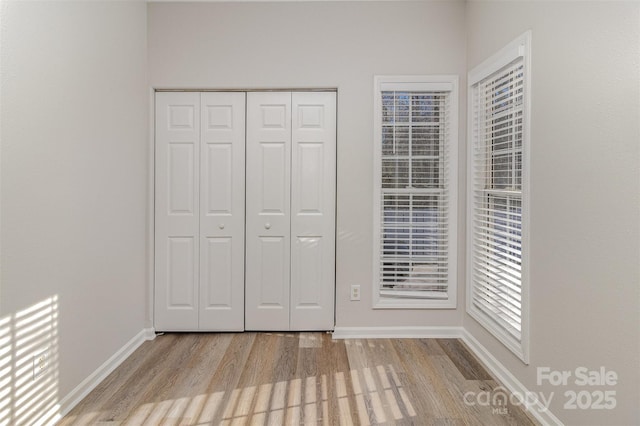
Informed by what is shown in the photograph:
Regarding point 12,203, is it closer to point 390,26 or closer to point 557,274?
point 557,274

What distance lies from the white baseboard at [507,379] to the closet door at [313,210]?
116 centimetres

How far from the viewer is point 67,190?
2418mm

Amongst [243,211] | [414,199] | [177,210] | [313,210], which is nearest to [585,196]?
[414,199]

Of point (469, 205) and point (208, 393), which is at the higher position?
point (469, 205)

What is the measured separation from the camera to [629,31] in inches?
67.6

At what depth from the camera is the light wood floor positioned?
2.34 meters

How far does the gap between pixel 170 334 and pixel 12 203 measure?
2.01 metres

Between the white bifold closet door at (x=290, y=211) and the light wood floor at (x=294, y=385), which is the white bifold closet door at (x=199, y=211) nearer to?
the white bifold closet door at (x=290, y=211)

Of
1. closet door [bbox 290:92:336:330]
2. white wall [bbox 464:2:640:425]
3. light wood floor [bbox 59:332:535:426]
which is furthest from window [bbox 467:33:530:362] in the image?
closet door [bbox 290:92:336:330]

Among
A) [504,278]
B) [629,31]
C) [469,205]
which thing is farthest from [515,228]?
[629,31]

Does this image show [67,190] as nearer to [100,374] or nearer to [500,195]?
[100,374]

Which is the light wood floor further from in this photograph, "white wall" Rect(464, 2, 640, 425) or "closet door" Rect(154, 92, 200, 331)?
"white wall" Rect(464, 2, 640, 425)

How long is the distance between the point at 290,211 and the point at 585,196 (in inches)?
88.8

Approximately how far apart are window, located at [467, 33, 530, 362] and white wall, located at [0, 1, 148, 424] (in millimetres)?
2624
